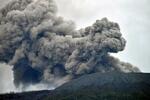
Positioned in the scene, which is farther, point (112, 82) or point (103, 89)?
point (112, 82)

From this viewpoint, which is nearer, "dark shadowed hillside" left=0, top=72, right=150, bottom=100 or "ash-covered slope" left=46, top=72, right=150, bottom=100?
"ash-covered slope" left=46, top=72, right=150, bottom=100

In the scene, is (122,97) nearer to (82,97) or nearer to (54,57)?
(82,97)

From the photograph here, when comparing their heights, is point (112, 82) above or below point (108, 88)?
above

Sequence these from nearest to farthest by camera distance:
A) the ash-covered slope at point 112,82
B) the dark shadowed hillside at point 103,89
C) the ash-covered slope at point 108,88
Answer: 1. the ash-covered slope at point 108,88
2. the dark shadowed hillside at point 103,89
3. the ash-covered slope at point 112,82

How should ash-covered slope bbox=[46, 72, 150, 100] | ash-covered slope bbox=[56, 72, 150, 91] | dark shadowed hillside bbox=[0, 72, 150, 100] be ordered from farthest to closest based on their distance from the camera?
ash-covered slope bbox=[56, 72, 150, 91] → dark shadowed hillside bbox=[0, 72, 150, 100] → ash-covered slope bbox=[46, 72, 150, 100]

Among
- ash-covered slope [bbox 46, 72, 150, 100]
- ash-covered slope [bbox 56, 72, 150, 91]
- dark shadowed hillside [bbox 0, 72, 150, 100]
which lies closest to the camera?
ash-covered slope [bbox 46, 72, 150, 100]

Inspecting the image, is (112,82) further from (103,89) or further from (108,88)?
(103,89)

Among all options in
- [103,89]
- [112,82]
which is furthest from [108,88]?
[112,82]

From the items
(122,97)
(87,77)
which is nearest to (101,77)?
(87,77)

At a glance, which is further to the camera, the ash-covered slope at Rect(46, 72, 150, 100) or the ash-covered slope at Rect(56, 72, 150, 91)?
the ash-covered slope at Rect(56, 72, 150, 91)
